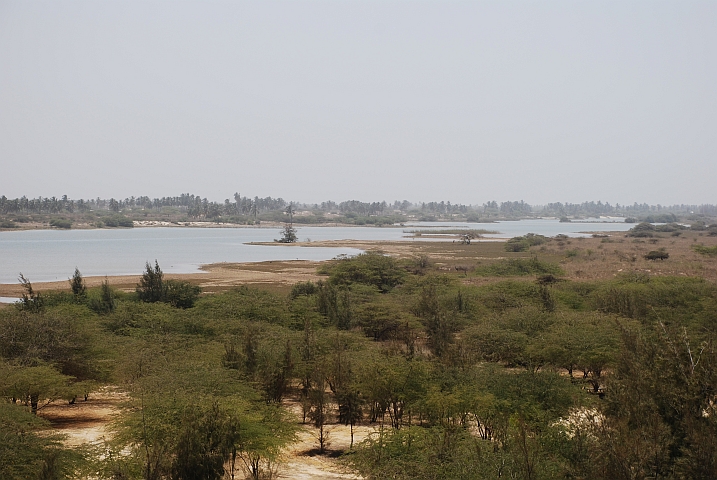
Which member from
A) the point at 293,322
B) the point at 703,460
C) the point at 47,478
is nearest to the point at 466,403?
the point at 703,460

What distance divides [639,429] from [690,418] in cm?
86

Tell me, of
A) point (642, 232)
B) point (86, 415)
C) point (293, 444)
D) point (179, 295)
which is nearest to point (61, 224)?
point (179, 295)

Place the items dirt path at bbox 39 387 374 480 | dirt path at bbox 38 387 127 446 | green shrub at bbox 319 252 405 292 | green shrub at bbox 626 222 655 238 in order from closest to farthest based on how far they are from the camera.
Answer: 1. dirt path at bbox 39 387 374 480
2. dirt path at bbox 38 387 127 446
3. green shrub at bbox 319 252 405 292
4. green shrub at bbox 626 222 655 238

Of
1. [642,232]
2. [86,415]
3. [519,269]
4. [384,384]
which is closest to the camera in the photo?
[384,384]

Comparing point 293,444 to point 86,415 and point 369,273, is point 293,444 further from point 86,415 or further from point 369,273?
point 369,273

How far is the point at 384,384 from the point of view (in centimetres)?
1706

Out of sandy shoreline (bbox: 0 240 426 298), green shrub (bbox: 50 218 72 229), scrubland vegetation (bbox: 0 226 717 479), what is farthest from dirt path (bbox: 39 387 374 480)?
green shrub (bbox: 50 218 72 229)

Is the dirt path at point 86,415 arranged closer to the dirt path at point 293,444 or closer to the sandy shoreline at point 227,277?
the dirt path at point 293,444

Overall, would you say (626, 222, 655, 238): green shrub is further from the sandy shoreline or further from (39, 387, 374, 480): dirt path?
(39, 387, 374, 480): dirt path

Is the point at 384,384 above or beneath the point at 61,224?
beneath

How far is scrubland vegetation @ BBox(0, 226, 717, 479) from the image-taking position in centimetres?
1059

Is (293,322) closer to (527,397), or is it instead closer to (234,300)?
(234,300)

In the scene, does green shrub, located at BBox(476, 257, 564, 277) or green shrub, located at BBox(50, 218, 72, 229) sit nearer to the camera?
green shrub, located at BBox(476, 257, 564, 277)

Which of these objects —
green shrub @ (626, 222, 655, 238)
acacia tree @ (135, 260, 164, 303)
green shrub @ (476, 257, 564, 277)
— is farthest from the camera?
green shrub @ (626, 222, 655, 238)
